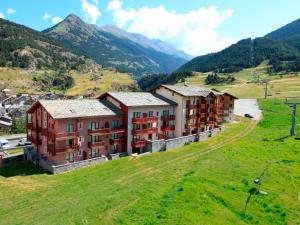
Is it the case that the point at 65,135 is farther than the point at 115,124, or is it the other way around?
the point at 115,124

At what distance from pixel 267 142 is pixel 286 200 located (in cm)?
2884

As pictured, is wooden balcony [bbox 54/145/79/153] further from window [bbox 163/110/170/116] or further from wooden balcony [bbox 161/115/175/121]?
window [bbox 163/110/170/116]

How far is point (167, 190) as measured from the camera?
4028 centimetres

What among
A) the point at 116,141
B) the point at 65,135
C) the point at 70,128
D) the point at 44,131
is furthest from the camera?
the point at 116,141

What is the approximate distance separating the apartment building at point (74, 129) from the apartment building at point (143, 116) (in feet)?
5.16

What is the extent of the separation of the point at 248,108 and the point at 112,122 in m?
69.4

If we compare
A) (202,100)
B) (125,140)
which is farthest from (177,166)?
(202,100)

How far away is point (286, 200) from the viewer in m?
41.0

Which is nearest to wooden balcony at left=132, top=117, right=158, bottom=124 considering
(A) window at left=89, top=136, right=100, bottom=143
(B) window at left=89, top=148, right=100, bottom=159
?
(A) window at left=89, top=136, right=100, bottom=143

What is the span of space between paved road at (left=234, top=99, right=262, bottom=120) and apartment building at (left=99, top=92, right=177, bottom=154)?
123ft

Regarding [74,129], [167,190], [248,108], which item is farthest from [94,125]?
[248,108]

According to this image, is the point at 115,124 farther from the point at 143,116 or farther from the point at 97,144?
the point at 143,116

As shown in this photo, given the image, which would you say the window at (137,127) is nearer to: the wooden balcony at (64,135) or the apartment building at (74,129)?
the apartment building at (74,129)

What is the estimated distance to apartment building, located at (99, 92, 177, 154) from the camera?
66.9 meters
